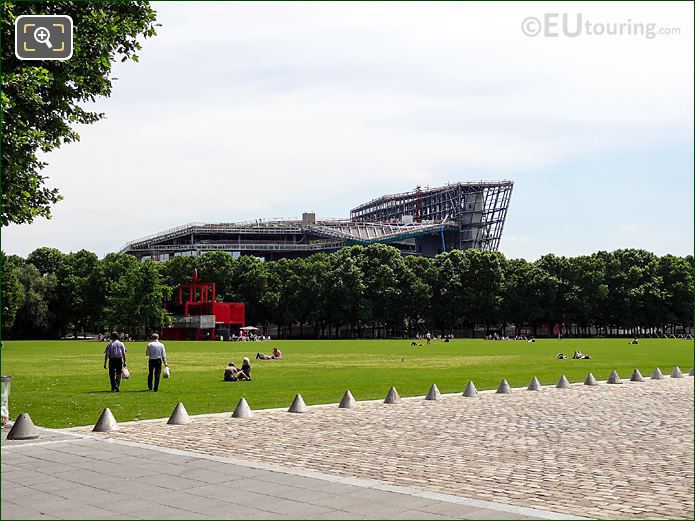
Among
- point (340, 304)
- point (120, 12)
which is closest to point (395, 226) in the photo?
point (340, 304)

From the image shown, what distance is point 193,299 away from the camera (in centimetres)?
12594

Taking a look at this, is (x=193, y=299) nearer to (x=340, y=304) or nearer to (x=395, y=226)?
(x=340, y=304)

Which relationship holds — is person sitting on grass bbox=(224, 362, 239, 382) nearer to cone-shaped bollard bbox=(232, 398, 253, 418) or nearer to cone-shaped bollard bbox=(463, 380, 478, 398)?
cone-shaped bollard bbox=(463, 380, 478, 398)

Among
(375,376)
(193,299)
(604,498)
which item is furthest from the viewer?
(193,299)

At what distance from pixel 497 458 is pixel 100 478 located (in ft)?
24.0

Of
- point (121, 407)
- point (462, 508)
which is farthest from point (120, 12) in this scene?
point (462, 508)

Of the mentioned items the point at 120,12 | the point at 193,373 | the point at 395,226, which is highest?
the point at 395,226

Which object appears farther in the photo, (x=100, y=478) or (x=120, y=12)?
(x=120, y=12)

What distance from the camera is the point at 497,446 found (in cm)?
1623

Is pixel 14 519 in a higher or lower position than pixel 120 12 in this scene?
lower

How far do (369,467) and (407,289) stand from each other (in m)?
120

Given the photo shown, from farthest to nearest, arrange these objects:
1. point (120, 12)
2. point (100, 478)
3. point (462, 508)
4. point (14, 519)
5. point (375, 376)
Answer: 1. point (375, 376)
2. point (120, 12)
3. point (100, 478)
4. point (462, 508)
5. point (14, 519)

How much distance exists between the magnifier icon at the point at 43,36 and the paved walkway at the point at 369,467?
6888 mm

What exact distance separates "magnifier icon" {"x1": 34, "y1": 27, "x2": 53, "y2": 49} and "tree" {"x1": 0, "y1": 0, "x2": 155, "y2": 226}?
6453mm
